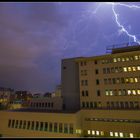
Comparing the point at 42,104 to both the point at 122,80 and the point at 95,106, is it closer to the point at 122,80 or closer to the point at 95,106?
the point at 95,106

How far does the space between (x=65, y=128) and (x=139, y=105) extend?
14.3 meters

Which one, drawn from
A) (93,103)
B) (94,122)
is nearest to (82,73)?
(93,103)

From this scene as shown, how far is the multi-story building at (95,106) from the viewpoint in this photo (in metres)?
26.2

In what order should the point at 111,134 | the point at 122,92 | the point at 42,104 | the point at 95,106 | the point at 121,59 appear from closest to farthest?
the point at 111,134 < the point at 122,92 < the point at 121,59 < the point at 95,106 < the point at 42,104

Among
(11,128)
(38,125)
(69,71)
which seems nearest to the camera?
(38,125)

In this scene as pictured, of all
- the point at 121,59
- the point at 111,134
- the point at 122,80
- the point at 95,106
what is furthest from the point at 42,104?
the point at 121,59

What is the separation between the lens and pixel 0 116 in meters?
30.8

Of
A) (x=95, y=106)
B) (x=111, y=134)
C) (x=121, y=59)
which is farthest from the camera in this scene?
(x=95, y=106)

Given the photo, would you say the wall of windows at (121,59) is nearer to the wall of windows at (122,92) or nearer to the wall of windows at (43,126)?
the wall of windows at (122,92)

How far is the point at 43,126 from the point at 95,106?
11760 millimetres

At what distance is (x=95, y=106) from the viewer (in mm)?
32750

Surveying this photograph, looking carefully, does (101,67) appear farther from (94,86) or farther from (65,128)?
(65,128)

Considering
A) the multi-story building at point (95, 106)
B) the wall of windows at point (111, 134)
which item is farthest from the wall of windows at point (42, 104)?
the wall of windows at point (111, 134)

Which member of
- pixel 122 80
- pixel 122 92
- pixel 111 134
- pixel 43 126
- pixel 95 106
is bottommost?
pixel 111 134
